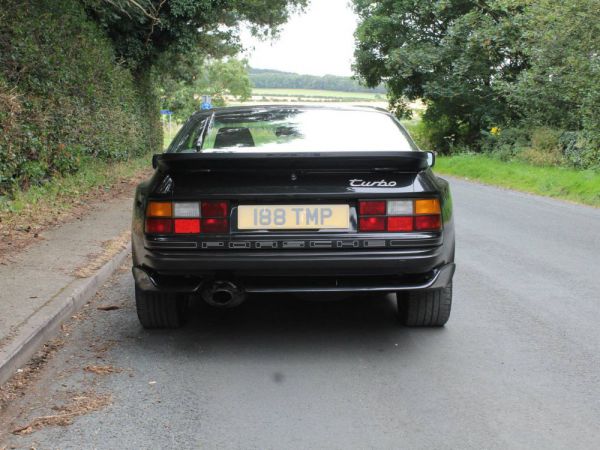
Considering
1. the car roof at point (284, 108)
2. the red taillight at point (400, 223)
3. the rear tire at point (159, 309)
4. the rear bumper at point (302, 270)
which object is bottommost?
the rear tire at point (159, 309)

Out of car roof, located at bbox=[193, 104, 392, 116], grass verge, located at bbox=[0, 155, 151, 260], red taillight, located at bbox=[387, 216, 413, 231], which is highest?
car roof, located at bbox=[193, 104, 392, 116]

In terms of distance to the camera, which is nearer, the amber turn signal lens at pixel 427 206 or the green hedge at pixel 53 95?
the amber turn signal lens at pixel 427 206

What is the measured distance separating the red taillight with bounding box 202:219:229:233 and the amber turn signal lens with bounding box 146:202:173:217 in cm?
22

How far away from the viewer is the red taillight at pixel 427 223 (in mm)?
4342

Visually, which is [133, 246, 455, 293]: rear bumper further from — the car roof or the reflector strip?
the car roof

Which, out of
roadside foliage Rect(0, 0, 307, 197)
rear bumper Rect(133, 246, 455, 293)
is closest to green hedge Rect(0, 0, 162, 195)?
roadside foliage Rect(0, 0, 307, 197)

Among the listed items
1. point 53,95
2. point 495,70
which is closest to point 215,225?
point 53,95

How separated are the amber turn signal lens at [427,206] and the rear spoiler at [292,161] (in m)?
0.23

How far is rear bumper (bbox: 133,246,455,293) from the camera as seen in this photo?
13.9 ft

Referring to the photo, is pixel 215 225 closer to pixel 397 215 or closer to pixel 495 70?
pixel 397 215

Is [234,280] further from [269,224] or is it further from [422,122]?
[422,122]

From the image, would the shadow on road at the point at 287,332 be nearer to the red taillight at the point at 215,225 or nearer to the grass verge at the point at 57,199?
the red taillight at the point at 215,225

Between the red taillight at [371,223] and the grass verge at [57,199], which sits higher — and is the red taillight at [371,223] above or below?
above

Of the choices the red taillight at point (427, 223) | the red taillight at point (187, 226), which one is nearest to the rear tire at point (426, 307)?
the red taillight at point (427, 223)
